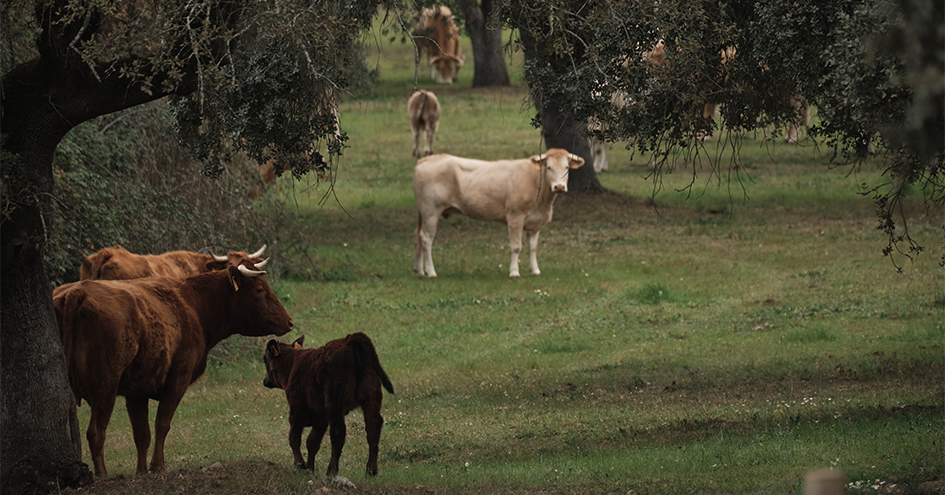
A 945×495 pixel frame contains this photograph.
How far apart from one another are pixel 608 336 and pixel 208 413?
5.99m

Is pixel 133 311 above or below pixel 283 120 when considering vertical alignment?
below

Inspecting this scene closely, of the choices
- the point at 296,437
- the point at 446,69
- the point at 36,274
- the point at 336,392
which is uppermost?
the point at 446,69

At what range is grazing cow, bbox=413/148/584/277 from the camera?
19.5 m

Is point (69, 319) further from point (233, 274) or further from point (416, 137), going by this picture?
point (416, 137)

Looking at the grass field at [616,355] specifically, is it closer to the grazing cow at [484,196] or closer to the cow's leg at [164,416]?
the cow's leg at [164,416]

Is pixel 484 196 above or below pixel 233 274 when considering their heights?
below

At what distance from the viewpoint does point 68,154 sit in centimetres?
1292

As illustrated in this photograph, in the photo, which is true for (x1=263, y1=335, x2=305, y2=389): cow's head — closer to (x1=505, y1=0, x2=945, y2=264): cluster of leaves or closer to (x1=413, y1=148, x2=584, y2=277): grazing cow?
(x1=505, y1=0, x2=945, y2=264): cluster of leaves

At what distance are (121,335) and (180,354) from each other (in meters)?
0.75

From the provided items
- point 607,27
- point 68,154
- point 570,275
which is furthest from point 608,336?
point 68,154

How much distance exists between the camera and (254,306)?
9.88 meters

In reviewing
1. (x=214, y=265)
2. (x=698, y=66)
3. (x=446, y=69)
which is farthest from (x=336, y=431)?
(x=446, y=69)

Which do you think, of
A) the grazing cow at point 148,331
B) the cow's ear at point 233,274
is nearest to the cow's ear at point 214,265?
the grazing cow at point 148,331

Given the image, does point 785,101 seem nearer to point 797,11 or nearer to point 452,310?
point 797,11
